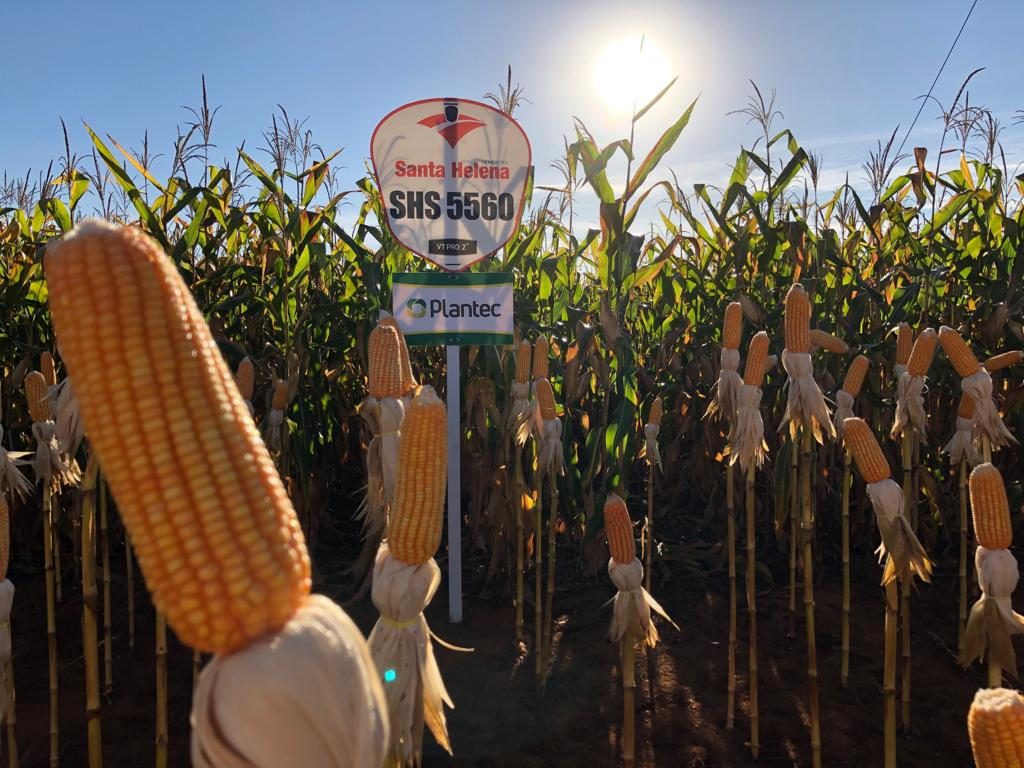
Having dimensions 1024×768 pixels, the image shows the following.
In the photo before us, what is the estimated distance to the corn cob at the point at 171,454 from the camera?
964mm

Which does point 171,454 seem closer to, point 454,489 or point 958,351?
point 958,351

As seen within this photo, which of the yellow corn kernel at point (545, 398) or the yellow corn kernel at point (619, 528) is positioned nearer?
the yellow corn kernel at point (619, 528)

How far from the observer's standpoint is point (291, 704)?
0.96 m

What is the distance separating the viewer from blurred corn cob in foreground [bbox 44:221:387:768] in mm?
962

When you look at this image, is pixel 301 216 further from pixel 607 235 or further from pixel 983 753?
pixel 983 753

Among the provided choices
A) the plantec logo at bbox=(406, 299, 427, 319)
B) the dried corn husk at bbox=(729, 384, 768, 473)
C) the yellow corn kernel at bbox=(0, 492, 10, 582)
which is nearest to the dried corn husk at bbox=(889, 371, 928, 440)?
the dried corn husk at bbox=(729, 384, 768, 473)

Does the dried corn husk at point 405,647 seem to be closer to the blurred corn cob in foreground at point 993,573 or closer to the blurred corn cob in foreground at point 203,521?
the blurred corn cob in foreground at point 203,521

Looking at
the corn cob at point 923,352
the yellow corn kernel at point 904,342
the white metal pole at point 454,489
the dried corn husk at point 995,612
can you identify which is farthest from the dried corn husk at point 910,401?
the white metal pole at point 454,489

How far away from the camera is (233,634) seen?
3.18 feet

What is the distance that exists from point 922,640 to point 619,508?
13.2ft

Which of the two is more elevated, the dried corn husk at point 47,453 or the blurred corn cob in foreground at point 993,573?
the dried corn husk at point 47,453

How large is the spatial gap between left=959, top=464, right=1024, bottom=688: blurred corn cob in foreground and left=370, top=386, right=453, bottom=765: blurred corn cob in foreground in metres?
1.83

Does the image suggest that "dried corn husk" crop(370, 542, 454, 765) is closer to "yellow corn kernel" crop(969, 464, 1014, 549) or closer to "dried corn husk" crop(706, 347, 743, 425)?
"yellow corn kernel" crop(969, 464, 1014, 549)

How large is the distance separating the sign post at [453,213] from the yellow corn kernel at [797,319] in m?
2.46
